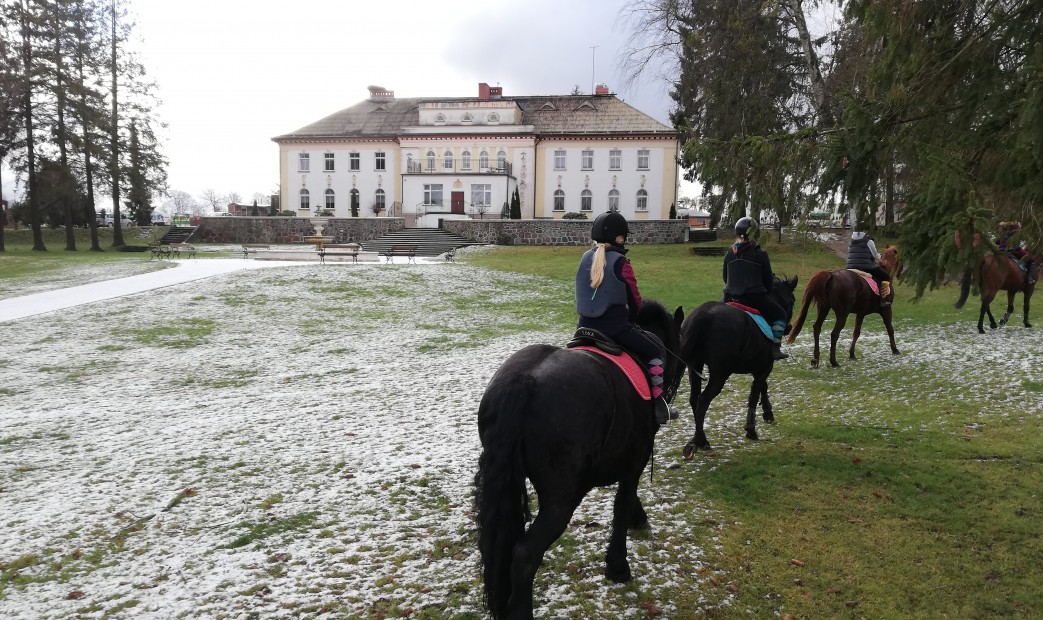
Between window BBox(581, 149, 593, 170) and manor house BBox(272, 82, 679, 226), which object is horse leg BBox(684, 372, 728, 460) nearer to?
manor house BBox(272, 82, 679, 226)

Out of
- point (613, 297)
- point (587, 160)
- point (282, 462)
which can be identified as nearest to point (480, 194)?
point (587, 160)

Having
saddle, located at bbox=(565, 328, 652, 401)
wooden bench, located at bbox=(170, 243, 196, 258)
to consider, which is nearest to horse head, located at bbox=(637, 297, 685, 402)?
saddle, located at bbox=(565, 328, 652, 401)

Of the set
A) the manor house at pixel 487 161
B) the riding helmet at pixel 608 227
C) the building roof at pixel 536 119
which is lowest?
the riding helmet at pixel 608 227

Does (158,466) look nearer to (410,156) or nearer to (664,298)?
(664,298)

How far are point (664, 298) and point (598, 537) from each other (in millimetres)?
14591

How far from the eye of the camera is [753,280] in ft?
25.2

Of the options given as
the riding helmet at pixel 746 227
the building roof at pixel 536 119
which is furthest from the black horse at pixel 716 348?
the building roof at pixel 536 119

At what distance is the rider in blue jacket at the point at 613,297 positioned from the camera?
186 inches

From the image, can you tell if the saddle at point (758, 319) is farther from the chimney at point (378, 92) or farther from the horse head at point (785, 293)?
the chimney at point (378, 92)

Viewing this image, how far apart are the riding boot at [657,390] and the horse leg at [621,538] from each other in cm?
47

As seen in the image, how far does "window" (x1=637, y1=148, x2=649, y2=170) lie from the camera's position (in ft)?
173

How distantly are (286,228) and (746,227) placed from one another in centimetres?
4442

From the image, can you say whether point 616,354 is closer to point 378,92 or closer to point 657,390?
point 657,390

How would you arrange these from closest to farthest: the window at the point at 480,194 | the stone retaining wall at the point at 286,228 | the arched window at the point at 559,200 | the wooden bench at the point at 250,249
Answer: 1. the wooden bench at the point at 250,249
2. the stone retaining wall at the point at 286,228
3. the window at the point at 480,194
4. the arched window at the point at 559,200
